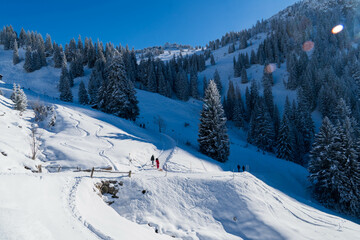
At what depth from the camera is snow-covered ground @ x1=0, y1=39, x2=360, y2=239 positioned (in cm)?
830

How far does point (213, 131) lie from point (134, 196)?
1882 centimetres

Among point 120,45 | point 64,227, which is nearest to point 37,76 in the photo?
point 120,45

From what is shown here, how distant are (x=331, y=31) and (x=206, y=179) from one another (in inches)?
5293

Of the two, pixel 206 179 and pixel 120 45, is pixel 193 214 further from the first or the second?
pixel 120 45

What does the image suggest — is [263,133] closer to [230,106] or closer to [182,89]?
[230,106]

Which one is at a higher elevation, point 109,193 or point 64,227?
point 64,227

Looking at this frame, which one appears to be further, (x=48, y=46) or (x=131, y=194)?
(x=48, y=46)

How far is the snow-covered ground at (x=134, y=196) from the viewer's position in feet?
27.2

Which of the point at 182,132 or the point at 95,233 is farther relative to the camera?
the point at 182,132

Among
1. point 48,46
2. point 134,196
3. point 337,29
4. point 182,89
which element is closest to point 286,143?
point 134,196

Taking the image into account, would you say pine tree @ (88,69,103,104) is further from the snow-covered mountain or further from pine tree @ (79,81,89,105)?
the snow-covered mountain

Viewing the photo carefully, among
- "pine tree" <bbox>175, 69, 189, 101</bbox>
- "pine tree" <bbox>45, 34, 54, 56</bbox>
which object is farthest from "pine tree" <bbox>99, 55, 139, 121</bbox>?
"pine tree" <bbox>45, 34, 54, 56</bbox>

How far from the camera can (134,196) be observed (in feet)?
46.7

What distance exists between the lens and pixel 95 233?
757 cm
